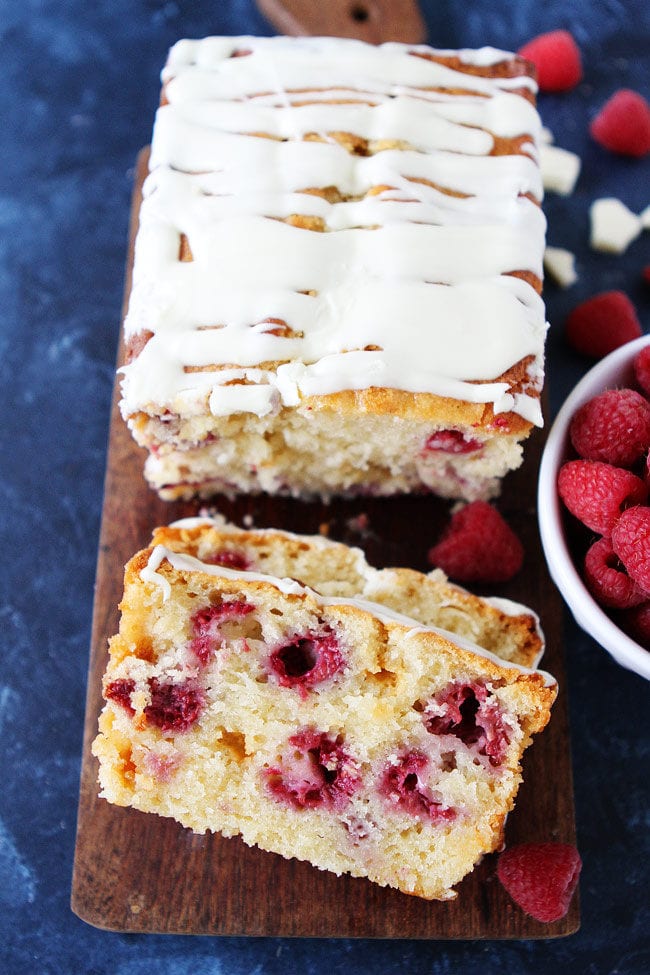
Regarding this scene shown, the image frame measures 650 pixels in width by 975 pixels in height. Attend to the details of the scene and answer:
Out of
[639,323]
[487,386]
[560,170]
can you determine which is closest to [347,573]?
[487,386]

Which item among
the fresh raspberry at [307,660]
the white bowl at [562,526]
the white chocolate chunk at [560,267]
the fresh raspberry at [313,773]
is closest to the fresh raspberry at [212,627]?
the fresh raspberry at [307,660]

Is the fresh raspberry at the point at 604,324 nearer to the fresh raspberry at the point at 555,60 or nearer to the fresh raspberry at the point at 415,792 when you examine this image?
the fresh raspberry at the point at 555,60

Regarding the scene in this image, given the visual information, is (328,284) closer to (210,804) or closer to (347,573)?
(347,573)

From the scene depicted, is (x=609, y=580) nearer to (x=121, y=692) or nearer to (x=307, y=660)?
(x=307, y=660)

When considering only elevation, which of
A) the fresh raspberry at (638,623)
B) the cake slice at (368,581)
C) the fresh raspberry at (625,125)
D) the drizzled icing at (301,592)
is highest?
the fresh raspberry at (625,125)

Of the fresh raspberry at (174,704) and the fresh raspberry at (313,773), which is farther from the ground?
the fresh raspberry at (174,704)

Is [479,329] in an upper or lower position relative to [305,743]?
upper

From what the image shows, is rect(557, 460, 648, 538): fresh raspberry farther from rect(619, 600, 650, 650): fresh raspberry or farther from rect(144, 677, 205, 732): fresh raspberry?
rect(144, 677, 205, 732): fresh raspberry
